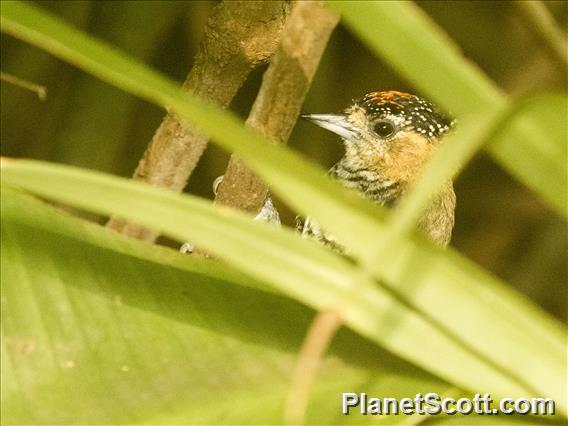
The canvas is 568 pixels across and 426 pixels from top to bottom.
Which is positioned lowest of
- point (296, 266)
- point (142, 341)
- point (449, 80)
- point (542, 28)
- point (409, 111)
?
point (142, 341)

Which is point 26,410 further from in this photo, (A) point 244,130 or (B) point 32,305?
(A) point 244,130

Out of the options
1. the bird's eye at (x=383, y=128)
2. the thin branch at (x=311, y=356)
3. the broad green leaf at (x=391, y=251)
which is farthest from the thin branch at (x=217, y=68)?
the thin branch at (x=311, y=356)

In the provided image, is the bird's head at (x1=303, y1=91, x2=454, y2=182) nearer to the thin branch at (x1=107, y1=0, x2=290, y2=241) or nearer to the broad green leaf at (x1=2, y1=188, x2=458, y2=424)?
the thin branch at (x1=107, y1=0, x2=290, y2=241)

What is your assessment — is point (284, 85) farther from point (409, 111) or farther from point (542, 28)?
point (409, 111)

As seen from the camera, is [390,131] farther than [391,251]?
Yes

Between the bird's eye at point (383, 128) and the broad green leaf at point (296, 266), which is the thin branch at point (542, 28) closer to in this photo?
the broad green leaf at point (296, 266)

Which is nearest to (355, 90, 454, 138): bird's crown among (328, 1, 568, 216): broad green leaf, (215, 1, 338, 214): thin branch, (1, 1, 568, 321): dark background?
(1, 1, 568, 321): dark background

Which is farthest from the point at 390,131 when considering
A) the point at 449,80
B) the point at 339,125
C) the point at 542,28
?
the point at 449,80
